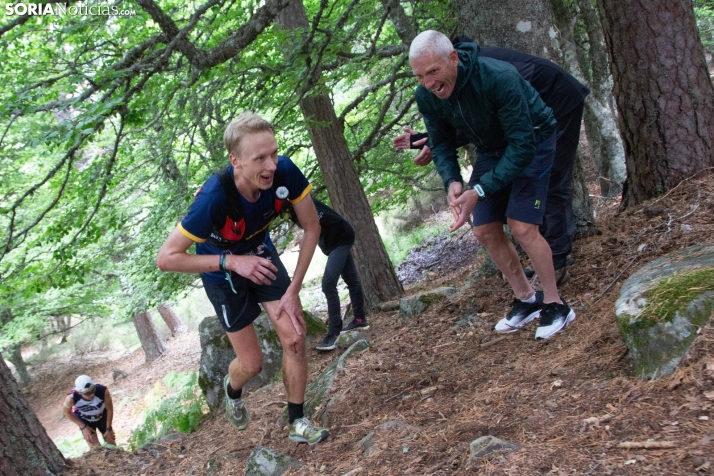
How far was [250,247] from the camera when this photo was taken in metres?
3.81

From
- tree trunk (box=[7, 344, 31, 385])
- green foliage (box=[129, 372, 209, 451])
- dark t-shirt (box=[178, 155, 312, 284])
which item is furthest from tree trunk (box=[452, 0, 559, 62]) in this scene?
tree trunk (box=[7, 344, 31, 385])

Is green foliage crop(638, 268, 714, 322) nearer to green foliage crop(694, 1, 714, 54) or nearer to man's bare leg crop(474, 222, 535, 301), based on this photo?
man's bare leg crop(474, 222, 535, 301)

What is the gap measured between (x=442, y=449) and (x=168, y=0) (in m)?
8.43

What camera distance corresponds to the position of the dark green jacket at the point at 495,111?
3566 mm

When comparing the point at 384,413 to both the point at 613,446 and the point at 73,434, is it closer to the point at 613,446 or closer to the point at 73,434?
the point at 613,446

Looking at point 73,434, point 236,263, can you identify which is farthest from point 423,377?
point 73,434

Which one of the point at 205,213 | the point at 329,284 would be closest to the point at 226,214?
the point at 205,213

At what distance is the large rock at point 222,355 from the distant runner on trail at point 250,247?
3471 millimetres

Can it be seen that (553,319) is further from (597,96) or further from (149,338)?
(149,338)

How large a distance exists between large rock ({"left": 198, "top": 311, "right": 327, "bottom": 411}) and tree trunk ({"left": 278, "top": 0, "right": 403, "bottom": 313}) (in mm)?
1317

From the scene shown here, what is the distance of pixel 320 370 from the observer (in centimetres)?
612

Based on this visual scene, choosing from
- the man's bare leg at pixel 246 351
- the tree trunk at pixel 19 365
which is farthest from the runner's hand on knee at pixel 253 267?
the tree trunk at pixel 19 365

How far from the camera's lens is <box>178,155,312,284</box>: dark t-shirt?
3.39 meters

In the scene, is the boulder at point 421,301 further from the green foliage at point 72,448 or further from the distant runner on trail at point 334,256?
the green foliage at point 72,448
